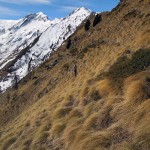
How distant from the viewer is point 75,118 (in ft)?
75.8

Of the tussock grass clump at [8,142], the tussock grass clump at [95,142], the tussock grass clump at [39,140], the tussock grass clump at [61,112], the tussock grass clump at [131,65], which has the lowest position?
the tussock grass clump at [95,142]

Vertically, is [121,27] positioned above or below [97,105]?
above

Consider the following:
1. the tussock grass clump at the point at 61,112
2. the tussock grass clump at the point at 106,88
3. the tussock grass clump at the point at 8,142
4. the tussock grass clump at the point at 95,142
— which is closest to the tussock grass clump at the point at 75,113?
the tussock grass clump at the point at 61,112

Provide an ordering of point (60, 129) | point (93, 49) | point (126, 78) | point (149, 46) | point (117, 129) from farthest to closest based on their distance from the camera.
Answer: point (93, 49) → point (149, 46) → point (126, 78) → point (60, 129) → point (117, 129)

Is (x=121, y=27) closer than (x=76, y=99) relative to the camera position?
No

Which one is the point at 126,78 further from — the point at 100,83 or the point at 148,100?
the point at 148,100

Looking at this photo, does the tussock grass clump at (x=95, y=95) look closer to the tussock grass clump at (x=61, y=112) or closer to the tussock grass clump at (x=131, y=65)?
the tussock grass clump at (x=131, y=65)

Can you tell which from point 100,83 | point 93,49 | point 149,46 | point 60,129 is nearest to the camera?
point 60,129

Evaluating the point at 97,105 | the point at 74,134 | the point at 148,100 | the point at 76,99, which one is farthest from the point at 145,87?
the point at 76,99

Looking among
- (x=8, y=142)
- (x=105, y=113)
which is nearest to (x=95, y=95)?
(x=105, y=113)

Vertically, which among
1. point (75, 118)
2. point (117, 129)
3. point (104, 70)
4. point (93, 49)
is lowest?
point (117, 129)

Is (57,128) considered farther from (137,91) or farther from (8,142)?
(137,91)

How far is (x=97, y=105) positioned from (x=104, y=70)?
698 centimetres

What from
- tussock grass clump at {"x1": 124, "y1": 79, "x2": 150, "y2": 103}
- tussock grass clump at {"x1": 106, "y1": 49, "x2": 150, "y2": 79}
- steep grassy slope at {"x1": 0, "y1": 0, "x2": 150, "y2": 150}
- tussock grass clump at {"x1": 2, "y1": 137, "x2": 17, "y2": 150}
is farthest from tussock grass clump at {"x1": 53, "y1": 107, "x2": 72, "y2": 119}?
tussock grass clump at {"x1": 124, "y1": 79, "x2": 150, "y2": 103}
